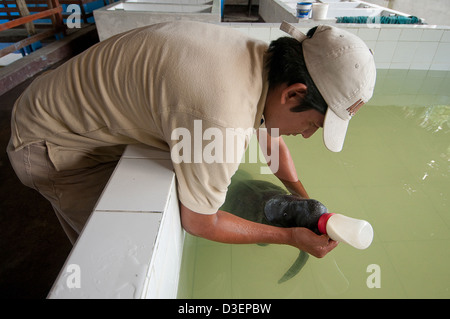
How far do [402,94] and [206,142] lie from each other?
3801mm

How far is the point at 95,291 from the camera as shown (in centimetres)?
77

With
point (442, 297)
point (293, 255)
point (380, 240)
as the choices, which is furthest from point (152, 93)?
point (442, 297)

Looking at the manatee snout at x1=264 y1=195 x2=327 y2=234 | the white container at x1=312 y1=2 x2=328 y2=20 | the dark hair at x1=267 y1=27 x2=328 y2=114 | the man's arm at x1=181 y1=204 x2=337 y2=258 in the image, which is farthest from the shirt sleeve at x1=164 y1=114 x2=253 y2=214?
the white container at x1=312 y1=2 x2=328 y2=20

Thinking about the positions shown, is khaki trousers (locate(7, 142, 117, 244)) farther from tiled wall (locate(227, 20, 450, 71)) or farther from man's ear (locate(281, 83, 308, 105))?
tiled wall (locate(227, 20, 450, 71))

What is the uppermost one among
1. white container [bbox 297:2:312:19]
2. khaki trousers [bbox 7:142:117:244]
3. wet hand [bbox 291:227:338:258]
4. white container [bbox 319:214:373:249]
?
white container [bbox 297:2:312:19]

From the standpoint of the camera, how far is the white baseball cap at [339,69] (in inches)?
39.4

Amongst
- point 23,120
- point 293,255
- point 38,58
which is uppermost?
point 23,120

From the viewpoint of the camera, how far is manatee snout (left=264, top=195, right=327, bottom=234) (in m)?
1.57

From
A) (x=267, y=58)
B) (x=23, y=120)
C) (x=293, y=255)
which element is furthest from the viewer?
(x=293, y=255)

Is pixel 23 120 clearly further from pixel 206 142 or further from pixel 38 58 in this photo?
pixel 38 58

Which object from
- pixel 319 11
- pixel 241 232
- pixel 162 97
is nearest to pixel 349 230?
pixel 241 232

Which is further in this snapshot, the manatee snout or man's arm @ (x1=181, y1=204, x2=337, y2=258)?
the manatee snout

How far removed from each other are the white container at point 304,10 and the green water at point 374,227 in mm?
1926

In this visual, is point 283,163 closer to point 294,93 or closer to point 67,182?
point 294,93
